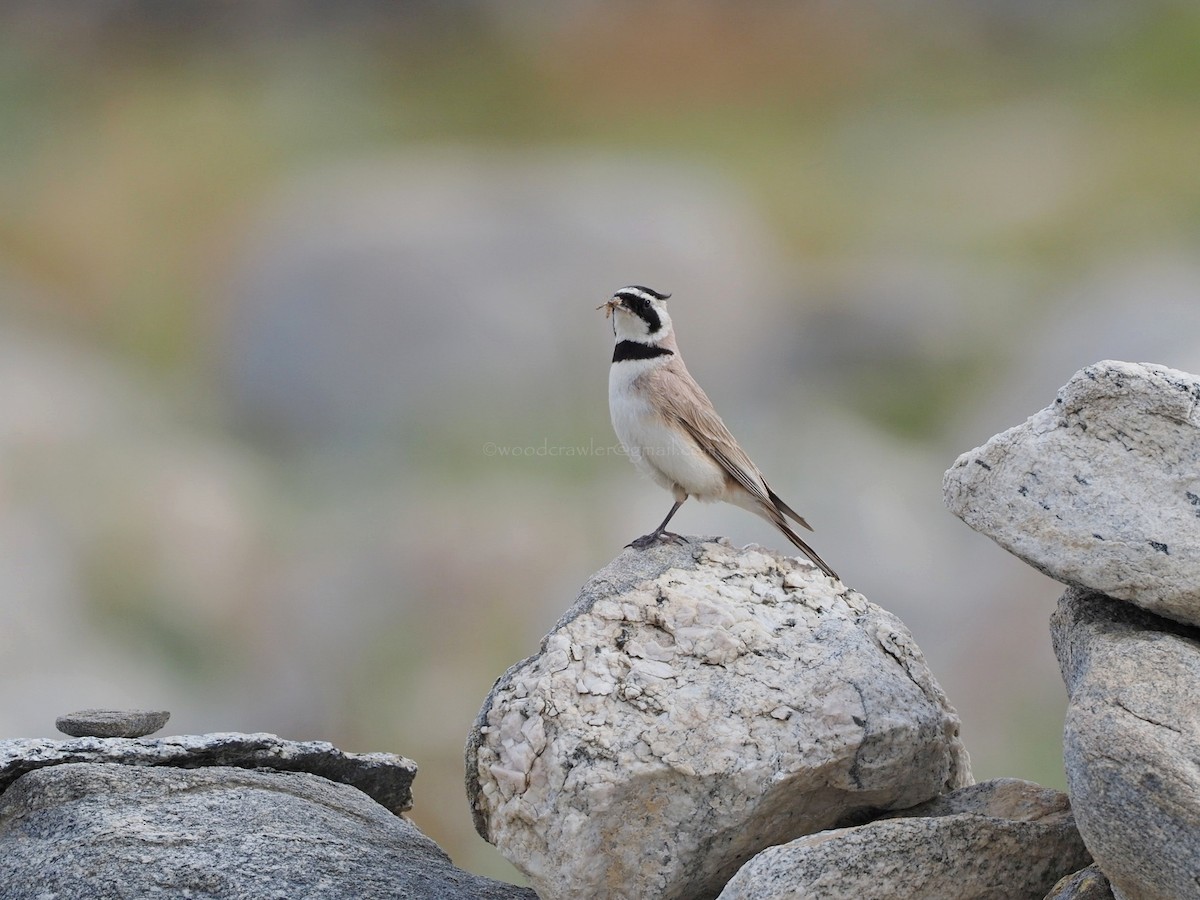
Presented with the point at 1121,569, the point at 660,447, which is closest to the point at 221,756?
the point at 660,447

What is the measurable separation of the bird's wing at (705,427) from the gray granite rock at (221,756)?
1.90m

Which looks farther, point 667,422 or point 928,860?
point 667,422

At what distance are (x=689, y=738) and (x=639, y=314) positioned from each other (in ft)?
8.52

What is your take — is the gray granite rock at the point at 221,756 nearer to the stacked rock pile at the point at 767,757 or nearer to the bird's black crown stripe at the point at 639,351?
the stacked rock pile at the point at 767,757

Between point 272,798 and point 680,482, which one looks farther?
point 680,482

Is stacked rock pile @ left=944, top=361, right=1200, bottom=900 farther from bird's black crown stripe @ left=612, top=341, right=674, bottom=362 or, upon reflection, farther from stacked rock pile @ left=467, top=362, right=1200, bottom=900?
bird's black crown stripe @ left=612, top=341, right=674, bottom=362

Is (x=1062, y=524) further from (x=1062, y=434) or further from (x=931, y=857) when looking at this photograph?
(x=931, y=857)

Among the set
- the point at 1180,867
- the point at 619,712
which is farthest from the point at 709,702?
the point at 1180,867

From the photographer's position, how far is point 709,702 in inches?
162

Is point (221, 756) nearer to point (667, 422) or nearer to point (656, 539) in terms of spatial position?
point (656, 539)

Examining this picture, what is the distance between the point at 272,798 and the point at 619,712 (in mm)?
1242

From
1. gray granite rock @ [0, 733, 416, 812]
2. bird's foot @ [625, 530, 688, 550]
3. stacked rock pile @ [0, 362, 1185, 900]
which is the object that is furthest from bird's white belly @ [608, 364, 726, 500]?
gray granite rock @ [0, 733, 416, 812]

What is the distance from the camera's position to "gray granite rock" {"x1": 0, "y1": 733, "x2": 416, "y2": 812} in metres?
4.37

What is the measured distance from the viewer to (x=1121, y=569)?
3.57 meters
